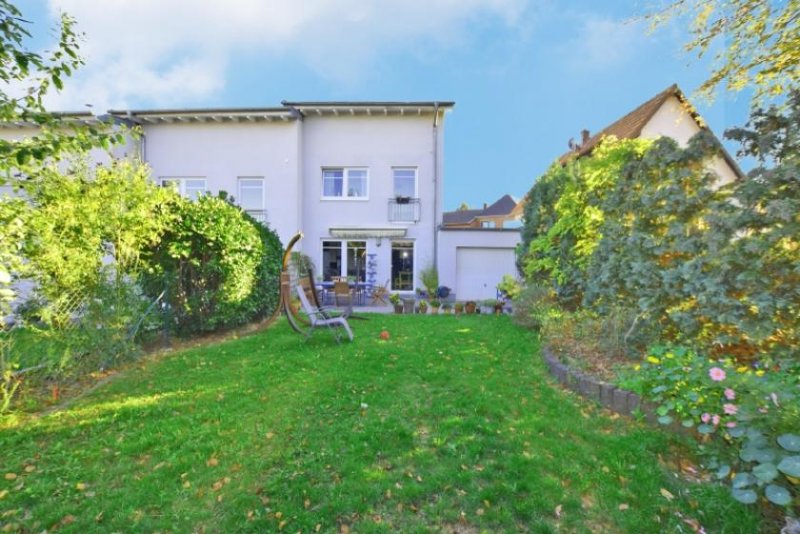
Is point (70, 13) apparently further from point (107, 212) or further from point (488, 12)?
point (488, 12)

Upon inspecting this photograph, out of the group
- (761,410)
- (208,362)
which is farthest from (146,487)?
(761,410)

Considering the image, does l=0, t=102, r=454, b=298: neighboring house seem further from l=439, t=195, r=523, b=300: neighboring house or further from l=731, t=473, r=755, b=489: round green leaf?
l=731, t=473, r=755, b=489: round green leaf

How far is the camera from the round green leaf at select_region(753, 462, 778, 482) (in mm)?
1865

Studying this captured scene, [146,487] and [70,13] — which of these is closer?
[146,487]

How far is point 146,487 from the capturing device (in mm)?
2777

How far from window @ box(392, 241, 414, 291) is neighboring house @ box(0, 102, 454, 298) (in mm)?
45

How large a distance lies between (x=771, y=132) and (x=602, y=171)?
11.4 ft

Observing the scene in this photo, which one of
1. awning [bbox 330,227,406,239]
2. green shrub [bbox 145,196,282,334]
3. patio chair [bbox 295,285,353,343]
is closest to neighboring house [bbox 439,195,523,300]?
awning [bbox 330,227,406,239]

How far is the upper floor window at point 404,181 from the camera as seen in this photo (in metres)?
16.8

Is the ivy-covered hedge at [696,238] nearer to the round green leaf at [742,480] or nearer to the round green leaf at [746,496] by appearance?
the round green leaf at [742,480]

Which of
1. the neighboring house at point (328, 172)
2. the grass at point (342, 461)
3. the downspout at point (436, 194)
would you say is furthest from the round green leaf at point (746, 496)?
the neighboring house at point (328, 172)

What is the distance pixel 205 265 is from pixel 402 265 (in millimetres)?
10065

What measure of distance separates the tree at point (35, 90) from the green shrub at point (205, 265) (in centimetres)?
364

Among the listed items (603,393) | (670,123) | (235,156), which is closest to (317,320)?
(603,393)
